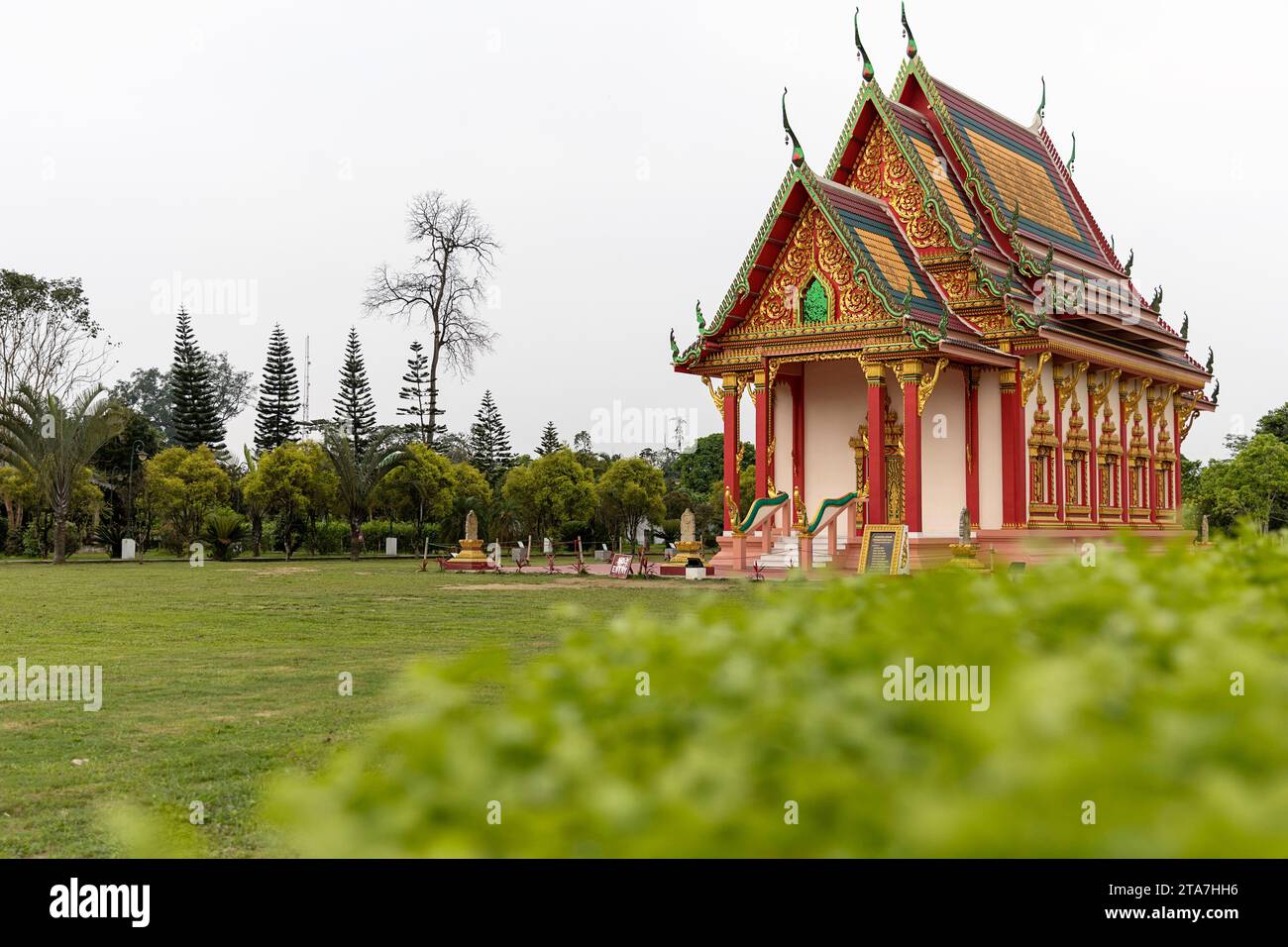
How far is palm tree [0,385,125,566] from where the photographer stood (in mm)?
33469

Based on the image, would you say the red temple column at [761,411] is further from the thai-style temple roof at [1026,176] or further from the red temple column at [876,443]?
the thai-style temple roof at [1026,176]

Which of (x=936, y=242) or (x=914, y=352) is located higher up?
(x=936, y=242)

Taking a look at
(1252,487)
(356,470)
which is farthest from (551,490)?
(1252,487)

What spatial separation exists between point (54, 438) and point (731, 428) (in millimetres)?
20425

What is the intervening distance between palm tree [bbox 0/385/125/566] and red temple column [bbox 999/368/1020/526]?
2450 centimetres

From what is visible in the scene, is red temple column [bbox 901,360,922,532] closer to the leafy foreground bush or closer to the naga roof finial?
the naga roof finial

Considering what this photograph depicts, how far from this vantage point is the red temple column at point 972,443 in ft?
72.4

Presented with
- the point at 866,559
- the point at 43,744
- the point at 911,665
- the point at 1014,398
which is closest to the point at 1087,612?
the point at 911,665

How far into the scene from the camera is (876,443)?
2097 cm

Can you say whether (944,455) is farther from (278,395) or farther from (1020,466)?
(278,395)

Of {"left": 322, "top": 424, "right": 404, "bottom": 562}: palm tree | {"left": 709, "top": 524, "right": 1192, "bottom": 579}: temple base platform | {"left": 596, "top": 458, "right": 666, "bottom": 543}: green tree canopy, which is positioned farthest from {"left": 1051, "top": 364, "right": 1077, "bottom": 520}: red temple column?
{"left": 322, "top": 424, "right": 404, "bottom": 562}: palm tree

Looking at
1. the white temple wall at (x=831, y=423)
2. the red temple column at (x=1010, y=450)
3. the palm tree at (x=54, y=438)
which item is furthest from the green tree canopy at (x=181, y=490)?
the red temple column at (x=1010, y=450)
